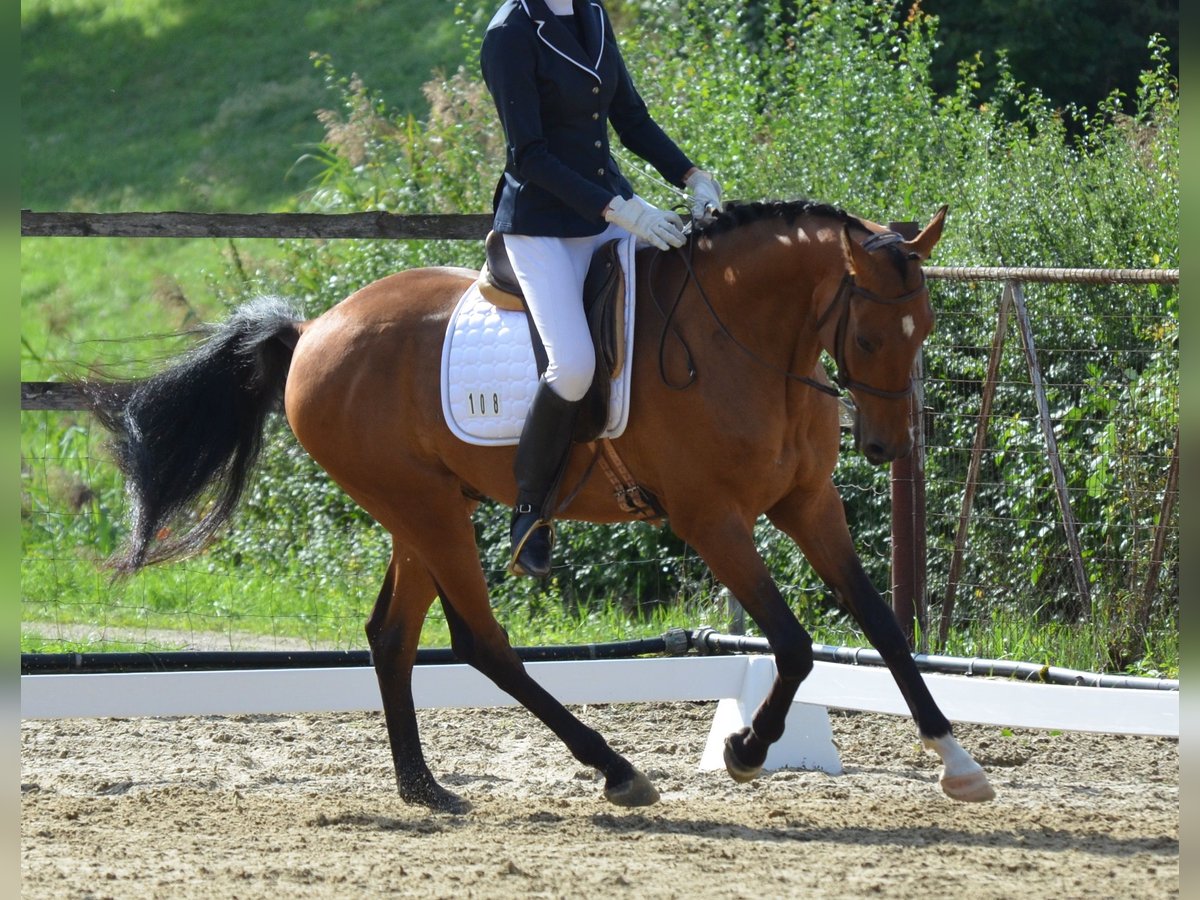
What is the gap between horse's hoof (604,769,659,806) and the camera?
4.67 m

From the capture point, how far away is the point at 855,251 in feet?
13.9

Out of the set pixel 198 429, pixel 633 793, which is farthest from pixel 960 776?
pixel 198 429

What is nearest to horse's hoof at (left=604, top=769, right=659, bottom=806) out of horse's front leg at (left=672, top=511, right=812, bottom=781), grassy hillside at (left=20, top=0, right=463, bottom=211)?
horse's front leg at (left=672, top=511, right=812, bottom=781)

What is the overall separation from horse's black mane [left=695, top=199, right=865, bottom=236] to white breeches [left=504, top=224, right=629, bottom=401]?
34cm

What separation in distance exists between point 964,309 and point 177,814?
4287 millimetres

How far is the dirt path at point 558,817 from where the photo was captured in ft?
12.2

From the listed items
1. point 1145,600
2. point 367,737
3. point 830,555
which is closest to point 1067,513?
point 1145,600

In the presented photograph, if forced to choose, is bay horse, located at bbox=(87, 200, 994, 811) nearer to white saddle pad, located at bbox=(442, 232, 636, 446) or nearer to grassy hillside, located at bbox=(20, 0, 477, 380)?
white saddle pad, located at bbox=(442, 232, 636, 446)

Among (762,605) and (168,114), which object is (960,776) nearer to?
(762,605)

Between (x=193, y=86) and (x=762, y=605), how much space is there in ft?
73.1

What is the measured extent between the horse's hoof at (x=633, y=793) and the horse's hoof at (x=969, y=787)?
913 millimetres

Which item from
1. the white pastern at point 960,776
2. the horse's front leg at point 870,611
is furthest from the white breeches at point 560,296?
the white pastern at point 960,776

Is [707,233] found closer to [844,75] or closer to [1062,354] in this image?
[1062,354]

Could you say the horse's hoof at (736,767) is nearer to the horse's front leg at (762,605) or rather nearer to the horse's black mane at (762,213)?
the horse's front leg at (762,605)
